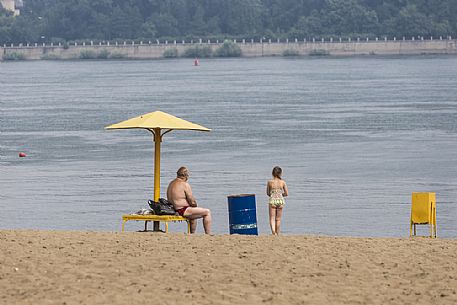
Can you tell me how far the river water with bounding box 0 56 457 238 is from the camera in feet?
116

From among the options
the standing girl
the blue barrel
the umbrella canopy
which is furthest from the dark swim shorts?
the standing girl

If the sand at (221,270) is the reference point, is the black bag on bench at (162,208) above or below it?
above

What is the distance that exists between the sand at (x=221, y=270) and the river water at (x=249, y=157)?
37.0ft

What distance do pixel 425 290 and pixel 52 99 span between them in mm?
90630

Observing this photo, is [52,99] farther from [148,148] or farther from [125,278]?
[125,278]

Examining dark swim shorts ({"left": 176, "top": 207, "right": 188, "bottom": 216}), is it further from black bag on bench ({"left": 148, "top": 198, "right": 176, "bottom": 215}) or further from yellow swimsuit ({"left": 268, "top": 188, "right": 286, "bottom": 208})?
yellow swimsuit ({"left": 268, "top": 188, "right": 286, "bottom": 208})

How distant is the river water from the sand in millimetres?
11279

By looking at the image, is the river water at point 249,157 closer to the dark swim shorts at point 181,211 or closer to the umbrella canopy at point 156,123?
the umbrella canopy at point 156,123

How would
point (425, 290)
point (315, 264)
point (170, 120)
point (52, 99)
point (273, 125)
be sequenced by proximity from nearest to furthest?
1. point (425, 290)
2. point (315, 264)
3. point (170, 120)
4. point (273, 125)
5. point (52, 99)

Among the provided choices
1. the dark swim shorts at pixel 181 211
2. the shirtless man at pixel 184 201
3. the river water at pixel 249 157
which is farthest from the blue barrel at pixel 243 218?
the river water at pixel 249 157

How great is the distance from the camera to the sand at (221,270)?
54.7 feet

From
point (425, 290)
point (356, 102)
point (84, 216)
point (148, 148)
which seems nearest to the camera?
point (425, 290)

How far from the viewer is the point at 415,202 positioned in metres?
23.8

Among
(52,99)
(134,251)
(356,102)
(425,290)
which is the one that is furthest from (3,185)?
(52,99)
